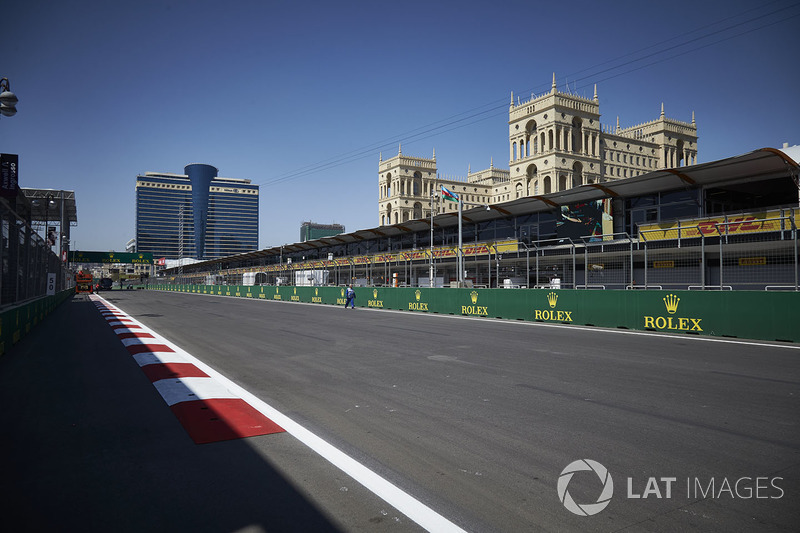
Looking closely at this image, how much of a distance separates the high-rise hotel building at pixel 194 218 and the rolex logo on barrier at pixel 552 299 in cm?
16001

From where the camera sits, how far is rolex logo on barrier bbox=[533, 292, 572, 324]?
55.7ft

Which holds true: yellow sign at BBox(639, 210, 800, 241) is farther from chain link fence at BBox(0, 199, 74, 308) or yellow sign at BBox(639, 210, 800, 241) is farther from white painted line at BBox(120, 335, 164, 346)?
chain link fence at BBox(0, 199, 74, 308)

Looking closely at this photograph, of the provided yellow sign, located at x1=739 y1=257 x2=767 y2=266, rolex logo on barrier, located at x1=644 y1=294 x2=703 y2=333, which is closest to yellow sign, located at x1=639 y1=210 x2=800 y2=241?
yellow sign, located at x1=739 y1=257 x2=767 y2=266

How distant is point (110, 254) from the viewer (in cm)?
8144

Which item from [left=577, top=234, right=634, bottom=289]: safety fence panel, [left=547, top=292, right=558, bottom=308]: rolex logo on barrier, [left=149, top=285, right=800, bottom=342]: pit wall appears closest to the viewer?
[left=149, top=285, right=800, bottom=342]: pit wall

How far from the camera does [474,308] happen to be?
827 inches

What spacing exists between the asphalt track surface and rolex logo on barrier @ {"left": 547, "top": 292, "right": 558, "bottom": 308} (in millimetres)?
9319

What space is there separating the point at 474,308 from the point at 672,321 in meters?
8.63

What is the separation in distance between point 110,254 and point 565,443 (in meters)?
93.5

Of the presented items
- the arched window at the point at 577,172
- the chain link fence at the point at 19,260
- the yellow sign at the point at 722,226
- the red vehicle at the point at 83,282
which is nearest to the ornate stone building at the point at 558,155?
the arched window at the point at 577,172

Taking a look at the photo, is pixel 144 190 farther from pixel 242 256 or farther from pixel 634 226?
pixel 634 226

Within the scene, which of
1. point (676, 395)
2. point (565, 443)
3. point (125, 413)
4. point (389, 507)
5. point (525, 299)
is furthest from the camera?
point (525, 299)

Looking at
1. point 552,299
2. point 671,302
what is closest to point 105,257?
point 552,299

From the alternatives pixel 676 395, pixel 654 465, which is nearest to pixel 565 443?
pixel 654 465
